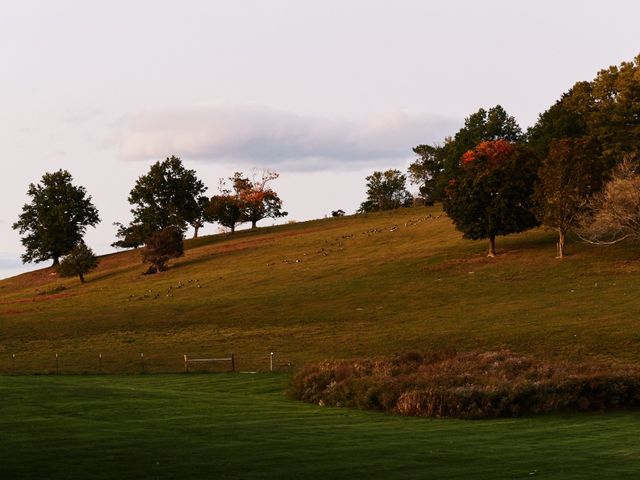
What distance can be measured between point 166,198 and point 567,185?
83.2 metres

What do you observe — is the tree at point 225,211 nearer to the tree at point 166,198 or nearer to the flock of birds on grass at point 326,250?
the tree at point 166,198

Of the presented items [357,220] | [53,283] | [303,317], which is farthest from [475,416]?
[357,220]

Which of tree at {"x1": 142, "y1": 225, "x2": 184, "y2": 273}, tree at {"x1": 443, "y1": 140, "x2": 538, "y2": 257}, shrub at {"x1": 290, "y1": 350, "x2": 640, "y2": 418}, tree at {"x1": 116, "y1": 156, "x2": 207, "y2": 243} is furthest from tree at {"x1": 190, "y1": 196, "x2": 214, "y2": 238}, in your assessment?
shrub at {"x1": 290, "y1": 350, "x2": 640, "y2": 418}

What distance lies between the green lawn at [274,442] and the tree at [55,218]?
11573 centimetres

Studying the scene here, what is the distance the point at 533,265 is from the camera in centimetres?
8750

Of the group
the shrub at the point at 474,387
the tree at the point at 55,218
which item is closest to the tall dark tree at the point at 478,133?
the tree at the point at 55,218

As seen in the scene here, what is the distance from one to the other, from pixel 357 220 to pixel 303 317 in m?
72.0

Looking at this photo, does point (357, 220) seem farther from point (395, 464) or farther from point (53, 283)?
point (395, 464)

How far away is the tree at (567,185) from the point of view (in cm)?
8788

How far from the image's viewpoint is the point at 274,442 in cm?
2286

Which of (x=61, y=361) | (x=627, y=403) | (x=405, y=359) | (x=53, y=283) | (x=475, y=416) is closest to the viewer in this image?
(x=475, y=416)

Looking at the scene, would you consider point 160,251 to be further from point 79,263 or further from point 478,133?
point 478,133

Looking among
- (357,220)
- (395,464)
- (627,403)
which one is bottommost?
(627,403)

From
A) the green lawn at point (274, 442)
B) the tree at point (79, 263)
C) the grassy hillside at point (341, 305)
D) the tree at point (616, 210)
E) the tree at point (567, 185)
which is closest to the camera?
the green lawn at point (274, 442)
